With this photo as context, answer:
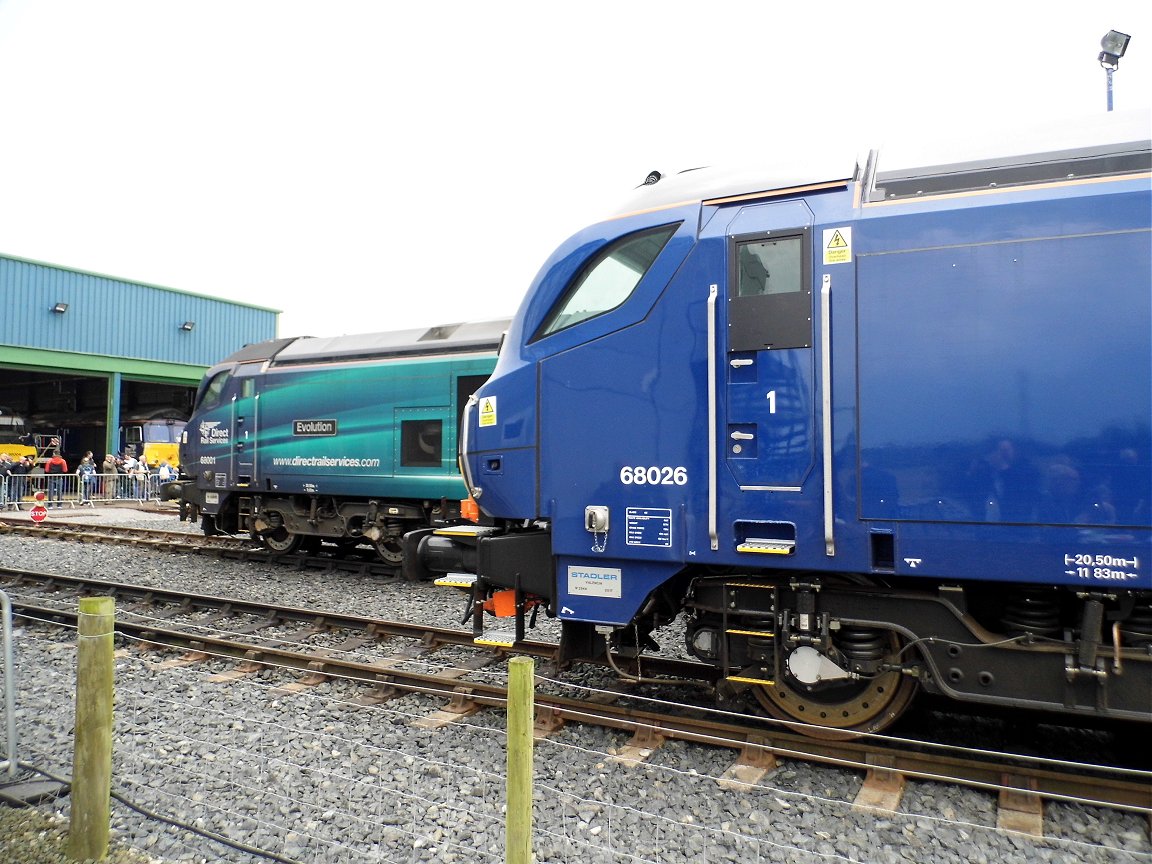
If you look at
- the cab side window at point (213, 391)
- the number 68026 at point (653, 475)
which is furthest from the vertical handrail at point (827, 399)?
the cab side window at point (213, 391)

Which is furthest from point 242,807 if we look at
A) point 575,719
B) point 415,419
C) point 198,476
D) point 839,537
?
point 198,476

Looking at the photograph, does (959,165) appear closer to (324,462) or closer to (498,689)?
(498,689)

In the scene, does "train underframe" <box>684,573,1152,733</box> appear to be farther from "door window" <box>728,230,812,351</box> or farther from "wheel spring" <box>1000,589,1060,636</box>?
"door window" <box>728,230,812,351</box>

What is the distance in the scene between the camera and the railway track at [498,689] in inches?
162

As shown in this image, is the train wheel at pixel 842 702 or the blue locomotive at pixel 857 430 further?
the train wheel at pixel 842 702

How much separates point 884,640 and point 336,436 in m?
9.91

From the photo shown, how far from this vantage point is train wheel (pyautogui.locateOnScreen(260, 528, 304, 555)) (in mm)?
13570

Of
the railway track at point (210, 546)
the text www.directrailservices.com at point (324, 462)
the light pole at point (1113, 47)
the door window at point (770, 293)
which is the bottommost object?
the railway track at point (210, 546)

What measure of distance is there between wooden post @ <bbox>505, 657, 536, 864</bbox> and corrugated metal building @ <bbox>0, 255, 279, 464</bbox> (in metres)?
29.8

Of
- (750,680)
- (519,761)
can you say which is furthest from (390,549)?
(519,761)

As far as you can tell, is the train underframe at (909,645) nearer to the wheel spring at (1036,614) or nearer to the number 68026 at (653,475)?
the wheel spring at (1036,614)

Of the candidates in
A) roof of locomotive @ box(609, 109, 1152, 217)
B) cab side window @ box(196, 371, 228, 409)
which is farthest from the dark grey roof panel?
cab side window @ box(196, 371, 228, 409)

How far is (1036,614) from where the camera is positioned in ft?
13.6

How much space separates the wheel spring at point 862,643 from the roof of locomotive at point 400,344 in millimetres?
7659
